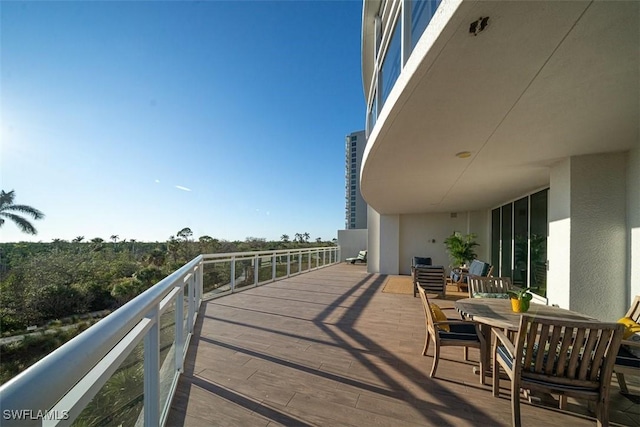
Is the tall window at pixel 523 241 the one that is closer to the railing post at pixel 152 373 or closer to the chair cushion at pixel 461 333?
the chair cushion at pixel 461 333

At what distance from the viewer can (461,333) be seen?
2713 millimetres

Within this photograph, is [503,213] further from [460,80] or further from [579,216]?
[460,80]

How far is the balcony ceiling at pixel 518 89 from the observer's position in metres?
1.51

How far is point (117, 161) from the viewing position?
7238mm

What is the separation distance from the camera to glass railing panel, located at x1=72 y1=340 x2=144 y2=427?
3.10ft

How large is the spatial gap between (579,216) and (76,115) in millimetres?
8763

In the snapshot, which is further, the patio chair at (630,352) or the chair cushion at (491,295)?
the chair cushion at (491,295)

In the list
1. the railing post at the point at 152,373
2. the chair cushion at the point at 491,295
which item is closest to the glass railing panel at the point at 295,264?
the chair cushion at the point at 491,295

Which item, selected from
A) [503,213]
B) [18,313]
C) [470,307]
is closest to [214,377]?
[470,307]

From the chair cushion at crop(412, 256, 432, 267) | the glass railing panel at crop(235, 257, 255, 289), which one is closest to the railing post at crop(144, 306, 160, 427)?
the glass railing panel at crop(235, 257, 255, 289)

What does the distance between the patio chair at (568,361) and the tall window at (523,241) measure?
3782 millimetres

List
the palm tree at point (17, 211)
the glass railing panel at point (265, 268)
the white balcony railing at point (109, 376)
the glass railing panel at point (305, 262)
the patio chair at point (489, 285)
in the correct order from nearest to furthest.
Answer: the white balcony railing at point (109, 376) → the patio chair at point (489, 285) → the glass railing panel at point (265, 268) → the glass railing panel at point (305, 262) → the palm tree at point (17, 211)

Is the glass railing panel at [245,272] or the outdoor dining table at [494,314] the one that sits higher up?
the outdoor dining table at [494,314]

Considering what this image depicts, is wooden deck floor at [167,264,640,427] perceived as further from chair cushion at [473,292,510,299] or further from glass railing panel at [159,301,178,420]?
chair cushion at [473,292,510,299]
